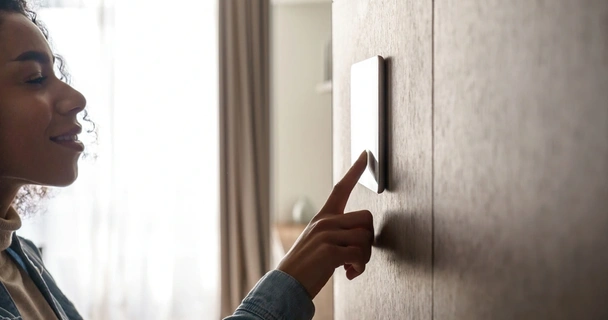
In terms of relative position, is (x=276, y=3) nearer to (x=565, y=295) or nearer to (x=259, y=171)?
(x=259, y=171)

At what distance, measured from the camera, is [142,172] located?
285 cm

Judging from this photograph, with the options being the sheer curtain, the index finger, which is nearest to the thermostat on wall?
the index finger

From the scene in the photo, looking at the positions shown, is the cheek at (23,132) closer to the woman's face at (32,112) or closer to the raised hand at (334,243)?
the woman's face at (32,112)

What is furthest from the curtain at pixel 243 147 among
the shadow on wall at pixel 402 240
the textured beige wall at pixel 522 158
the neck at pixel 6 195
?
the textured beige wall at pixel 522 158

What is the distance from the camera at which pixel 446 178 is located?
13.0 inches

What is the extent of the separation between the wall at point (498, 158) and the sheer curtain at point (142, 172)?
244 centimetres

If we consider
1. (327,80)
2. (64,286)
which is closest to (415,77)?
(64,286)

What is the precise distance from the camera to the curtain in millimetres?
2768

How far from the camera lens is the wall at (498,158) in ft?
0.60

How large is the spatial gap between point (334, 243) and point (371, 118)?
16 centimetres

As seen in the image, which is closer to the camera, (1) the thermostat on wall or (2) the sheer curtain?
(1) the thermostat on wall

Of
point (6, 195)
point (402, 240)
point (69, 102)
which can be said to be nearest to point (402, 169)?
point (402, 240)

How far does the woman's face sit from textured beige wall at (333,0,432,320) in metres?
0.53

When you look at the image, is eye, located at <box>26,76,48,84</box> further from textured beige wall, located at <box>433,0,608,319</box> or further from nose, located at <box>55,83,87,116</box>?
textured beige wall, located at <box>433,0,608,319</box>
